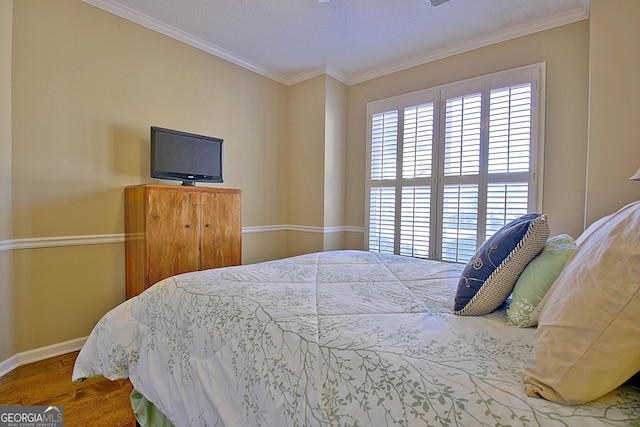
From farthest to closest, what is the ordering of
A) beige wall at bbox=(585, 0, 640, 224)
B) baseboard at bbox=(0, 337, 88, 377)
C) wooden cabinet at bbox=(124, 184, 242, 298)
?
1. wooden cabinet at bbox=(124, 184, 242, 298)
2. baseboard at bbox=(0, 337, 88, 377)
3. beige wall at bbox=(585, 0, 640, 224)

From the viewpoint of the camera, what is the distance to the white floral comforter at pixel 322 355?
68 cm

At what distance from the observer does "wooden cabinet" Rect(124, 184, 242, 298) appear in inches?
90.5

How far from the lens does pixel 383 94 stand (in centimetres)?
356

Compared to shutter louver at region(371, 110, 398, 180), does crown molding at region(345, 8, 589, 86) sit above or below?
above

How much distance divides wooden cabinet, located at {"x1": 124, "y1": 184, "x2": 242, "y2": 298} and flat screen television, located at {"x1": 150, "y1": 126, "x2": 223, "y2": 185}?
10.4 inches

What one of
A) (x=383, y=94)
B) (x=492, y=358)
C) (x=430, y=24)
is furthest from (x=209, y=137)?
(x=492, y=358)

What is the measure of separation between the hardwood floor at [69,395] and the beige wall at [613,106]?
3122mm

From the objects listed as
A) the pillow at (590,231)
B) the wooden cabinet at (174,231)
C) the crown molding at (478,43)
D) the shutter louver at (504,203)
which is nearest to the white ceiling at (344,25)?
the crown molding at (478,43)

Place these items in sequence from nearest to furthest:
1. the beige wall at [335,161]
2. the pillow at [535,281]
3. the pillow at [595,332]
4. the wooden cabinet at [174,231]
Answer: the pillow at [595,332] → the pillow at [535,281] → the wooden cabinet at [174,231] → the beige wall at [335,161]

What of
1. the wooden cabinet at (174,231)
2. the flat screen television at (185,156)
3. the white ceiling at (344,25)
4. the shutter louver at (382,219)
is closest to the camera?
the wooden cabinet at (174,231)

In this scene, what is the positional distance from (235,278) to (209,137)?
185 centimetres

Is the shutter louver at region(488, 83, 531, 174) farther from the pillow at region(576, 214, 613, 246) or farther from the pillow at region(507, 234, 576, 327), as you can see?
the pillow at region(507, 234, 576, 327)

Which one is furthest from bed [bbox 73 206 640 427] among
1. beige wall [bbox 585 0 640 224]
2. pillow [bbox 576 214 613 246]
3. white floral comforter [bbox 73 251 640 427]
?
beige wall [bbox 585 0 640 224]

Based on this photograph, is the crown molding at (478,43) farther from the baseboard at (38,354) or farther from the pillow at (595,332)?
the baseboard at (38,354)
